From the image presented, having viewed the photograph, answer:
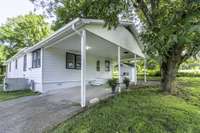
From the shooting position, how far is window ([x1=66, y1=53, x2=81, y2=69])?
10.8 m

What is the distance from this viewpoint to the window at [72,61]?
1081 centimetres

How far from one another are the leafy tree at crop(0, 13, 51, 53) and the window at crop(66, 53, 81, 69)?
16498 mm

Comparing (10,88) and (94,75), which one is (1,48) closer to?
(10,88)

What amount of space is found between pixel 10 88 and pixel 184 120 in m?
11.0

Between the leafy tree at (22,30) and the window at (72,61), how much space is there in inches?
650

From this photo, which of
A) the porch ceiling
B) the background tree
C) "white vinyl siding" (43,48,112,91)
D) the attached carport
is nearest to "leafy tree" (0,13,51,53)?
the background tree

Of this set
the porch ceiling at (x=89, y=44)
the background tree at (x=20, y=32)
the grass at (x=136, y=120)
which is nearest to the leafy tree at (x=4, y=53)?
the background tree at (x=20, y=32)

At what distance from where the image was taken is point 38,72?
9609mm

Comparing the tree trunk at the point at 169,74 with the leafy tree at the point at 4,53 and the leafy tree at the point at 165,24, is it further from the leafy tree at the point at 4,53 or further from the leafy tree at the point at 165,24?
the leafy tree at the point at 4,53

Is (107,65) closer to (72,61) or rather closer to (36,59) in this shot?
(72,61)

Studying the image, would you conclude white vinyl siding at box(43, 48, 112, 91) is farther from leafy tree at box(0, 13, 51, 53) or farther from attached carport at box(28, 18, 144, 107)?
leafy tree at box(0, 13, 51, 53)

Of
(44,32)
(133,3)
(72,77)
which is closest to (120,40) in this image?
(133,3)

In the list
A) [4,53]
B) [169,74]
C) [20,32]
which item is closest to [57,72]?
[169,74]

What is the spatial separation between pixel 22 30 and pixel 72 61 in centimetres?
1840
